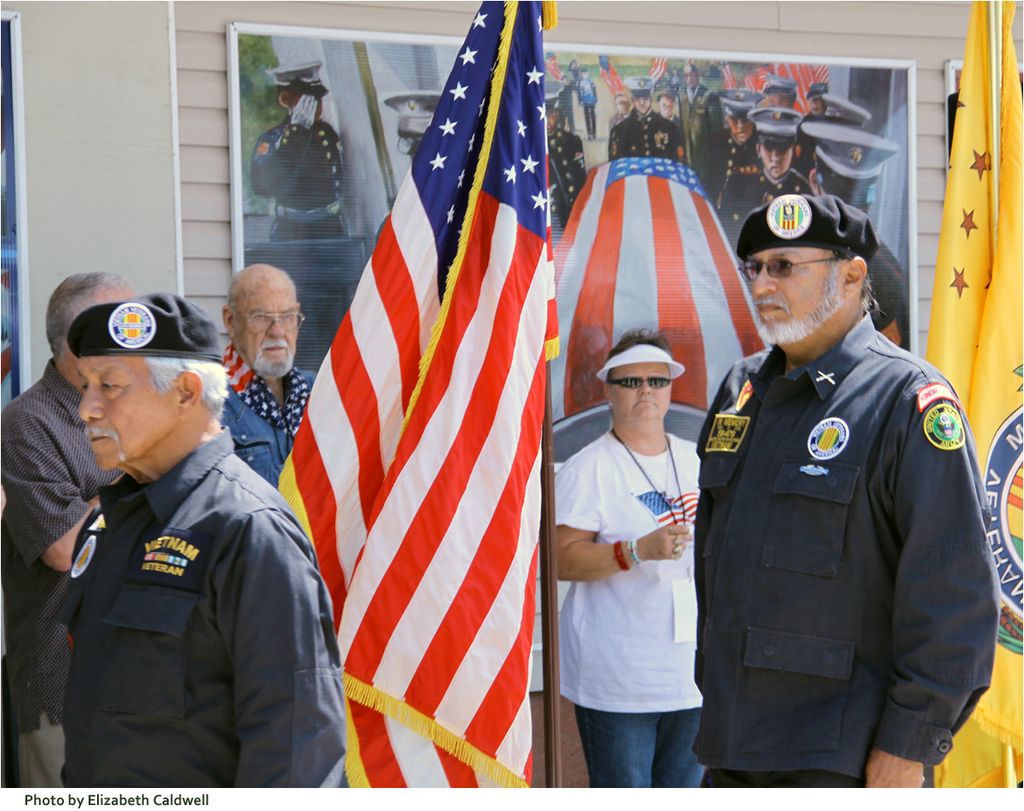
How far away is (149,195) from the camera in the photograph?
181 inches

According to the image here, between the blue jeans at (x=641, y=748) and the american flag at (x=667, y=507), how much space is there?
0.69m

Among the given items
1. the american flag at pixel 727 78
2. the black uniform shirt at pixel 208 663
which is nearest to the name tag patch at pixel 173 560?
the black uniform shirt at pixel 208 663

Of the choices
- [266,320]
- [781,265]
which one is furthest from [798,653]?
[266,320]

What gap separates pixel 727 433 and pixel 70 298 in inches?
88.6

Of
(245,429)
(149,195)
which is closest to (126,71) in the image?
(149,195)

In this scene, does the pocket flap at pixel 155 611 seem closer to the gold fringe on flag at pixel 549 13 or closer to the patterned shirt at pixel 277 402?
the patterned shirt at pixel 277 402

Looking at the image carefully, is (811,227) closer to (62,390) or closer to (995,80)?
(995,80)

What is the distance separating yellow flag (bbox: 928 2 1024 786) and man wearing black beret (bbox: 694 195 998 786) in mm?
1181

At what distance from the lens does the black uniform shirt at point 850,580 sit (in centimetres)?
267

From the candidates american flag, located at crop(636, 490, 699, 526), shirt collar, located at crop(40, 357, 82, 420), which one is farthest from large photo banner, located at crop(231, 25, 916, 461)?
shirt collar, located at crop(40, 357, 82, 420)

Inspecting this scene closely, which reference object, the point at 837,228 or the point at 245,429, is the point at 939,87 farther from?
the point at 245,429

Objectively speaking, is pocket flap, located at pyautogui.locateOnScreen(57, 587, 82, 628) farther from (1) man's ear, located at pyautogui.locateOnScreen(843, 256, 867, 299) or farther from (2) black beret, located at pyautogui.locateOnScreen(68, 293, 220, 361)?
(1) man's ear, located at pyautogui.locateOnScreen(843, 256, 867, 299)

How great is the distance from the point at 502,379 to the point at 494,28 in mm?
1075

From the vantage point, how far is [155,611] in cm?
224
